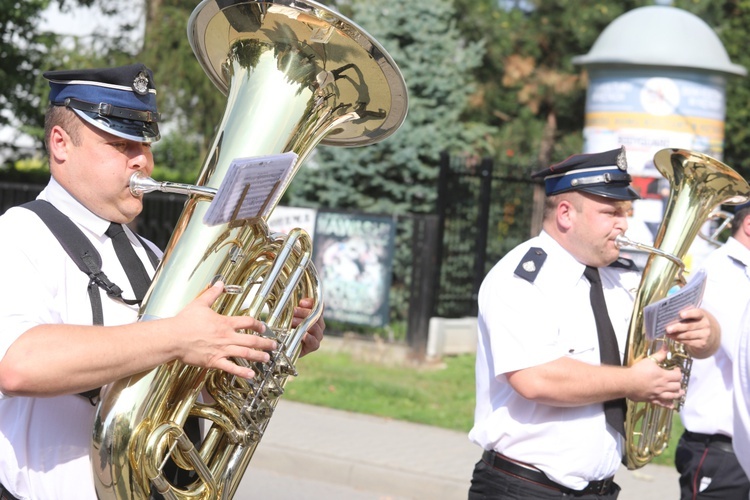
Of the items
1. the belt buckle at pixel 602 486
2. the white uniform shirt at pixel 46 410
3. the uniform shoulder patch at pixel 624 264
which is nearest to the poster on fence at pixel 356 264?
the uniform shoulder patch at pixel 624 264

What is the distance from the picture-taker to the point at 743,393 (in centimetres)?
301

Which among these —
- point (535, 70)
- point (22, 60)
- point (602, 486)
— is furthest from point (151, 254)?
point (535, 70)

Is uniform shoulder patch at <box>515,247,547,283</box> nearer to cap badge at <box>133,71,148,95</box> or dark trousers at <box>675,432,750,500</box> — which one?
dark trousers at <box>675,432,750,500</box>

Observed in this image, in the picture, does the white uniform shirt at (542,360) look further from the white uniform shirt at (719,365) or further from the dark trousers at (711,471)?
the dark trousers at (711,471)

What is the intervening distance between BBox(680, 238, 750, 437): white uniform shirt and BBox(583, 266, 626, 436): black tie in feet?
2.63

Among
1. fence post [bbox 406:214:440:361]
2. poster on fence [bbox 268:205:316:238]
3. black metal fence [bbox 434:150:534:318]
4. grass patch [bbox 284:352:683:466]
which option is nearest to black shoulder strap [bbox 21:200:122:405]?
grass patch [bbox 284:352:683:466]

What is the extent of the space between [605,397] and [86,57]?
37.3 ft

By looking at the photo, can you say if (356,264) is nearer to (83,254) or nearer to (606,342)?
(606,342)

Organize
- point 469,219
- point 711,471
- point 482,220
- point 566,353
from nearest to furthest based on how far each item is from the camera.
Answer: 1. point 566,353
2. point 711,471
3. point 482,220
4. point 469,219

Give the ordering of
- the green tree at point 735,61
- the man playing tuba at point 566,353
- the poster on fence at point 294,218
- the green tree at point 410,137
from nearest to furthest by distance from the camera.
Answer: the man playing tuba at point 566,353, the poster on fence at point 294,218, the green tree at point 410,137, the green tree at point 735,61

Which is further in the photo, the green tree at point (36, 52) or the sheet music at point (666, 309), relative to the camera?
the green tree at point (36, 52)

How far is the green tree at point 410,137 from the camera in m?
12.4

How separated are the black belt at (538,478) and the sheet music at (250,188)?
137 cm

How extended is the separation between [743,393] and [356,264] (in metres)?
8.05
